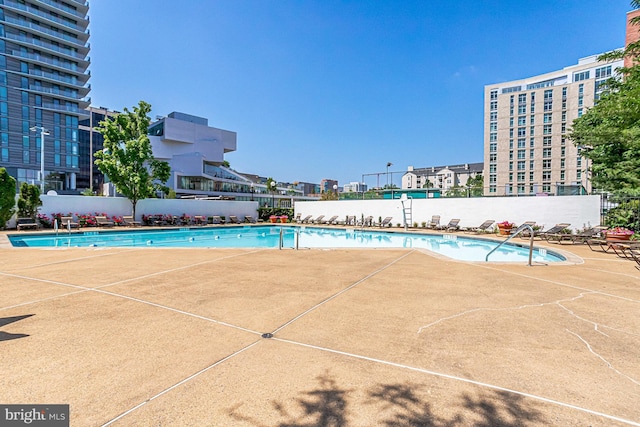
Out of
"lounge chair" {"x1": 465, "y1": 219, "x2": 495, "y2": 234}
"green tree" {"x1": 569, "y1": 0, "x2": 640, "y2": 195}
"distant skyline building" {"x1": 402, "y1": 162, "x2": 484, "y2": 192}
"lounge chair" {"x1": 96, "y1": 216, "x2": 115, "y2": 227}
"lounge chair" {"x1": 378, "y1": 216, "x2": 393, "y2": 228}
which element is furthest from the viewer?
"distant skyline building" {"x1": 402, "y1": 162, "x2": 484, "y2": 192}

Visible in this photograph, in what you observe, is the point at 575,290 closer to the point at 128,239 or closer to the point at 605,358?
the point at 605,358

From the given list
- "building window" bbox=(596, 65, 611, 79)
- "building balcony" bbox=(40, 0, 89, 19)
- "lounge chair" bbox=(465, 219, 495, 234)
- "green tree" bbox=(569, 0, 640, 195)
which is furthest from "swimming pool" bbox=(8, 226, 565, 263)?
"building window" bbox=(596, 65, 611, 79)

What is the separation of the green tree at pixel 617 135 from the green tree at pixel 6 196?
26.2 m

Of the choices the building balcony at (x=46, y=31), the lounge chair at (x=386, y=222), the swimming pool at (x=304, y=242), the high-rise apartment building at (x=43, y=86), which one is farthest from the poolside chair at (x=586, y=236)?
the building balcony at (x=46, y=31)

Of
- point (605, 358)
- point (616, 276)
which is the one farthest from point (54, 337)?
point (616, 276)

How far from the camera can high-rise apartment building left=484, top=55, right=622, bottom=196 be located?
5494 cm

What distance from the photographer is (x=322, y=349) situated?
10.5ft

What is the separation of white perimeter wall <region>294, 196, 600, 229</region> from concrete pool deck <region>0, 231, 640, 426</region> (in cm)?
1188

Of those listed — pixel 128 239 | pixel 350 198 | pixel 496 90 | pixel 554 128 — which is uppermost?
pixel 496 90

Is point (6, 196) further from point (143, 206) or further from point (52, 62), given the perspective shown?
point (52, 62)

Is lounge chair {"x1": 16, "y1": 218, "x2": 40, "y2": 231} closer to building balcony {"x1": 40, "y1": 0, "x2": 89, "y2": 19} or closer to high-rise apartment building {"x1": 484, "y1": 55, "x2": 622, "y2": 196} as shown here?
building balcony {"x1": 40, "y1": 0, "x2": 89, "y2": 19}

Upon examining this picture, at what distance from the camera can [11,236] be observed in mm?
14812

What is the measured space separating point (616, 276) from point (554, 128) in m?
65.8

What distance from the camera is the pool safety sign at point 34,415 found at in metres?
2.12
